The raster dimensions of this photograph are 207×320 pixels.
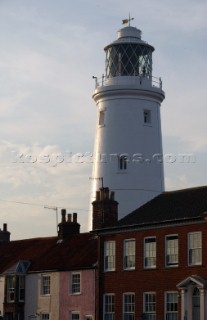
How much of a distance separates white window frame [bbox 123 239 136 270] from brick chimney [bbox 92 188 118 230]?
3.74 m

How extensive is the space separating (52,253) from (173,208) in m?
13.1

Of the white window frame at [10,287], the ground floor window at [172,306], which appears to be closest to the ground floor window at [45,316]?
the white window frame at [10,287]

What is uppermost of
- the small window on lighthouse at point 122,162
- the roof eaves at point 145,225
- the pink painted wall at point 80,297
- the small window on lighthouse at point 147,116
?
the small window on lighthouse at point 147,116

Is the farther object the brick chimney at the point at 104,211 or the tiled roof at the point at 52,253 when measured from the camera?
the tiled roof at the point at 52,253

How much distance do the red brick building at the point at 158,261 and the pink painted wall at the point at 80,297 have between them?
1.24 metres

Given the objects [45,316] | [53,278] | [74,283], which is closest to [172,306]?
[74,283]

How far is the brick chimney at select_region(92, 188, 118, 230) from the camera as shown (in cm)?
5628

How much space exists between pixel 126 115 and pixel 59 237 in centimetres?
1076

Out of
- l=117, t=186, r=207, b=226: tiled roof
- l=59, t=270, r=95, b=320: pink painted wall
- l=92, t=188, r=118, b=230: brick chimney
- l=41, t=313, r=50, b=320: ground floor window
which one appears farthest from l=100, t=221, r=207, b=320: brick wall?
l=41, t=313, r=50, b=320: ground floor window

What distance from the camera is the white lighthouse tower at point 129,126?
65.4 m

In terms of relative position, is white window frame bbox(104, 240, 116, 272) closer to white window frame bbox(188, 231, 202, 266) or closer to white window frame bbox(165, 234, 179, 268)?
white window frame bbox(165, 234, 179, 268)

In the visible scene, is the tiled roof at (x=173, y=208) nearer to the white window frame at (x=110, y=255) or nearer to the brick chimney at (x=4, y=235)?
the white window frame at (x=110, y=255)

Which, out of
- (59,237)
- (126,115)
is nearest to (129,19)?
(126,115)

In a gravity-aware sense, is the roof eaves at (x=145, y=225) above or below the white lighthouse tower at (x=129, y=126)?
below
